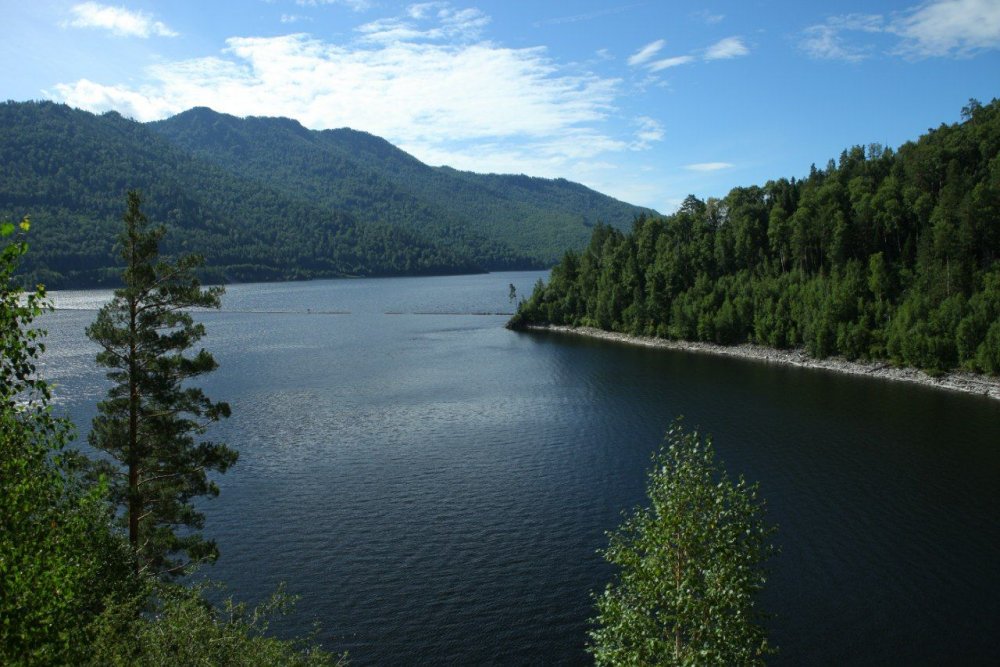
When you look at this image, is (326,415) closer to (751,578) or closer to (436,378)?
(436,378)

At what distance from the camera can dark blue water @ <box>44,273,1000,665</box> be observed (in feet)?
99.9

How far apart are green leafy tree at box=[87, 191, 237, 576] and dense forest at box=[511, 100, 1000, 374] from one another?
83.7 m

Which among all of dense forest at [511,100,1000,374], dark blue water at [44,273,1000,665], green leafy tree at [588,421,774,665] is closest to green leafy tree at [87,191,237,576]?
dark blue water at [44,273,1000,665]

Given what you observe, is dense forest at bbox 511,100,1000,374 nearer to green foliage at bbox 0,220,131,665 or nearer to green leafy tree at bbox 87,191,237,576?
green leafy tree at bbox 87,191,237,576

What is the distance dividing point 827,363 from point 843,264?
21.2 metres

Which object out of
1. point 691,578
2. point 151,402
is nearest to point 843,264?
point 691,578

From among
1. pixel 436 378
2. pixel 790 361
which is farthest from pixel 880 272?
pixel 436 378

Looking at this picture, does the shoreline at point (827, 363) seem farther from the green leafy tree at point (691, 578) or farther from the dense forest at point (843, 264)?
the green leafy tree at point (691, 578)

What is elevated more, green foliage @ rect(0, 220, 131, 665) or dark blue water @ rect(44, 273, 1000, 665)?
green foliage @ rect(0, 220, 131, 665)

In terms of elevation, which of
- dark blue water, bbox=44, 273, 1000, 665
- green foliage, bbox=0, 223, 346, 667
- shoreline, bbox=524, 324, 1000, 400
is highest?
green foliage, bbox=0, 223, 346, 667

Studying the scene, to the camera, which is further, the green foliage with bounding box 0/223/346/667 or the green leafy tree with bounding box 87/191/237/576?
the green leafy tree with bounding box 87/191/237/576

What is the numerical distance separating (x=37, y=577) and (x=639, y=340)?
120 m

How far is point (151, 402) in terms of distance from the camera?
27.0 metres

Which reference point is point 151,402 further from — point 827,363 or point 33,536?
point 827,363
